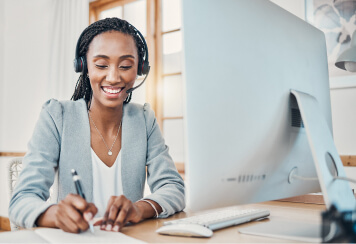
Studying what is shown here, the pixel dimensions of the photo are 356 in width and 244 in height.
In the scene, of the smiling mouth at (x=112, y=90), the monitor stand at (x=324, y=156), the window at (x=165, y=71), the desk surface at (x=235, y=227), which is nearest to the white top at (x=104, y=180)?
the smiling mouth at (x=112, y=90)

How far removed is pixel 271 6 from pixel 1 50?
389cm

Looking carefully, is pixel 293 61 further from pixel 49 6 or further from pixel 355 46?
pixel 49 6

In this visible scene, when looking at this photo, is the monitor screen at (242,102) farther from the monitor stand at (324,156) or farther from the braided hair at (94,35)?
the braided hair at (94,35)

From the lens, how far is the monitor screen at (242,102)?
2.02 ft

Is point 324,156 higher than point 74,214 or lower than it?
higher

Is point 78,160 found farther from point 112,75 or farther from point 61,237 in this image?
point 61,237

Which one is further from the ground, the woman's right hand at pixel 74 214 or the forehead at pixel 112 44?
the forehead at pixel 112 44

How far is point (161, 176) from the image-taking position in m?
1.21

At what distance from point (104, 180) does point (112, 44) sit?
0.48 metres

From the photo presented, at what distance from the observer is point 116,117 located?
4.49 feet

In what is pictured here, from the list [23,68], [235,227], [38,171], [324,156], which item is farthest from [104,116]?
[23,68]

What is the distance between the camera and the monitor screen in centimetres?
62

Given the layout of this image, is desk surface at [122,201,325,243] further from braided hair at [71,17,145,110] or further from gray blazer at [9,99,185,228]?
braided hair at [71,17,145,110]

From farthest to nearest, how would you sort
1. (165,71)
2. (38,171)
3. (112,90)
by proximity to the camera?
(165,71), (112,90), (38,171)
